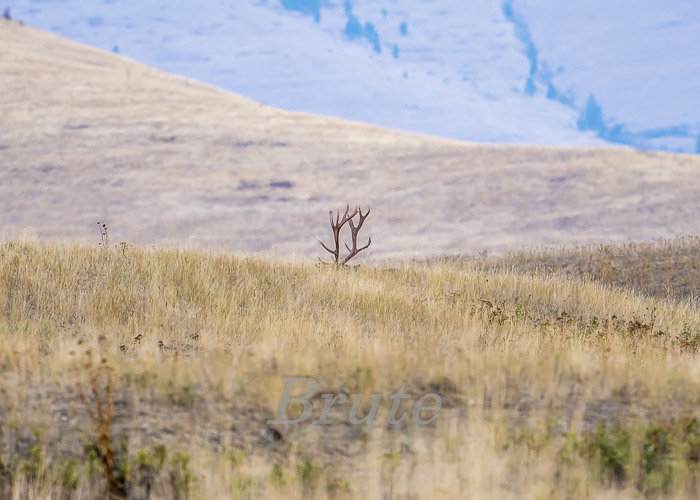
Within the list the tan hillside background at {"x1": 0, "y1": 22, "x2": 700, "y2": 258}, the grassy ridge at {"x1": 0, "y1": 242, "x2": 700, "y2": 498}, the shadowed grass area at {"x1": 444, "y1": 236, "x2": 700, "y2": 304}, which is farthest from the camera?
the tan hillside background at {"x1": 0, "y1": 22, "x2": 700, "y2": 258}

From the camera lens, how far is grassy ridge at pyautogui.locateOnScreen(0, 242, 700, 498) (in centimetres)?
474

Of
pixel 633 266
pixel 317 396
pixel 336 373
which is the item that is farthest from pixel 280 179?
pixel 317 396

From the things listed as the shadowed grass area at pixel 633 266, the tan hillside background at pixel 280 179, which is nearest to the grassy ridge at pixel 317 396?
the shadowed grass area at pixel 633 266

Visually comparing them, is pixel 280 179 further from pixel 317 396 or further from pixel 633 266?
pixel 317 396

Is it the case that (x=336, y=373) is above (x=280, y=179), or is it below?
below

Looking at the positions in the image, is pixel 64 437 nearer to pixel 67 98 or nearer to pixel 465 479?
pixel 465 479

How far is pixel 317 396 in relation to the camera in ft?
20.4

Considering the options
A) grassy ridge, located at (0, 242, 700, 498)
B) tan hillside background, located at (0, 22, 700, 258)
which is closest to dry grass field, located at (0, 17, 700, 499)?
A: grassy ridge, located at (0, 242, 700, 498)

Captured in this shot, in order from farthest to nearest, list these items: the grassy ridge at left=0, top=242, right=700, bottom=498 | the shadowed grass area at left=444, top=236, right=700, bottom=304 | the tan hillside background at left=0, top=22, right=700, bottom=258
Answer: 1. the tan hillside background at left=0, top=22, right=700, bottom=258
2. the shadowed grass area at left=444, top=236, right=700, bottom=304
3. the grassy ridge at left=0, top=242, right=700, bottom=498

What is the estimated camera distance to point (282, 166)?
53.6 metres

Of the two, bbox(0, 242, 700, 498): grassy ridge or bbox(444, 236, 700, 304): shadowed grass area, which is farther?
bbox(444, 236, 700, 304): shadowed grass area

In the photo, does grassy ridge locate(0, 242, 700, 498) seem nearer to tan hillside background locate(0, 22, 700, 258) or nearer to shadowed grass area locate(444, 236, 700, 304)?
shadowed grass area locate(444, 236, 700, 304)

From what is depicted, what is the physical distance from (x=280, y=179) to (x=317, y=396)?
46.1 meters

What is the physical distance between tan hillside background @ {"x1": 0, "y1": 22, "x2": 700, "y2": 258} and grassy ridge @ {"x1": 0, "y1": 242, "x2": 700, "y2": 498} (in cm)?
2974
